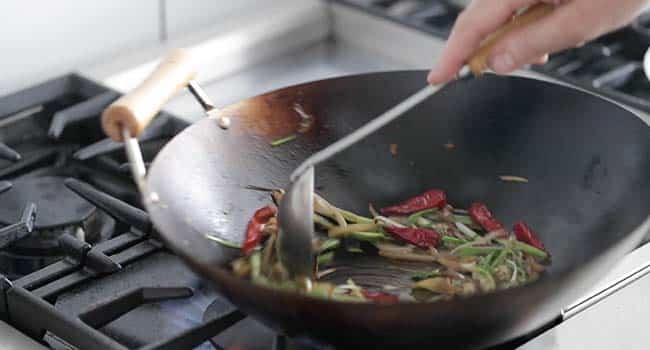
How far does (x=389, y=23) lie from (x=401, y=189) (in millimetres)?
488

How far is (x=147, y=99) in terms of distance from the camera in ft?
2.98

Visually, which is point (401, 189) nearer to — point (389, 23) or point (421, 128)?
point (421, 128)

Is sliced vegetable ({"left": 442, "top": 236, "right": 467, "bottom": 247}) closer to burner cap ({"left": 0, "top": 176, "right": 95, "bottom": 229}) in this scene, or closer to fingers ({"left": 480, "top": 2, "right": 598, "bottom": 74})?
fingers ({"left": 480, "top": 2, "right": 598, "bottom": 74})

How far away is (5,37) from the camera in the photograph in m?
1.38

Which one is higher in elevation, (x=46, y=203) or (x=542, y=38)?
(x=542, y=38)

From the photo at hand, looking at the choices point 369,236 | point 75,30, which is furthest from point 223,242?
point 75,30

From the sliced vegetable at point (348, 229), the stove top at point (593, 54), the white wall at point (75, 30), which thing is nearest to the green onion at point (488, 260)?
the sliced vegetable at point (348, 229)

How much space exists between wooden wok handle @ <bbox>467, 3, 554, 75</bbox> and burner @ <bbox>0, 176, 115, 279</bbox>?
16.9 inches

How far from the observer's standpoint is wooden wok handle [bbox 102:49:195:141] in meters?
0.89

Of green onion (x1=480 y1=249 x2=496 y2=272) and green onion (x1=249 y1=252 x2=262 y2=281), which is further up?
green onion (x1=480 y1=249 x2=496 y2=272)

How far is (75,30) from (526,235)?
68 cm

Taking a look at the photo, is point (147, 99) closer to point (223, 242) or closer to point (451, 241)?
point (223, 242)

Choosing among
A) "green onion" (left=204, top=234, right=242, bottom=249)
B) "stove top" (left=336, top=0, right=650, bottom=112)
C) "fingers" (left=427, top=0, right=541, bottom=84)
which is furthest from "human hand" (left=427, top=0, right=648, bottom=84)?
"stove top" (left=336, top=0, right=650, bottom=112)

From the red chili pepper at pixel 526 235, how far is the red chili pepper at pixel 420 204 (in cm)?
7
